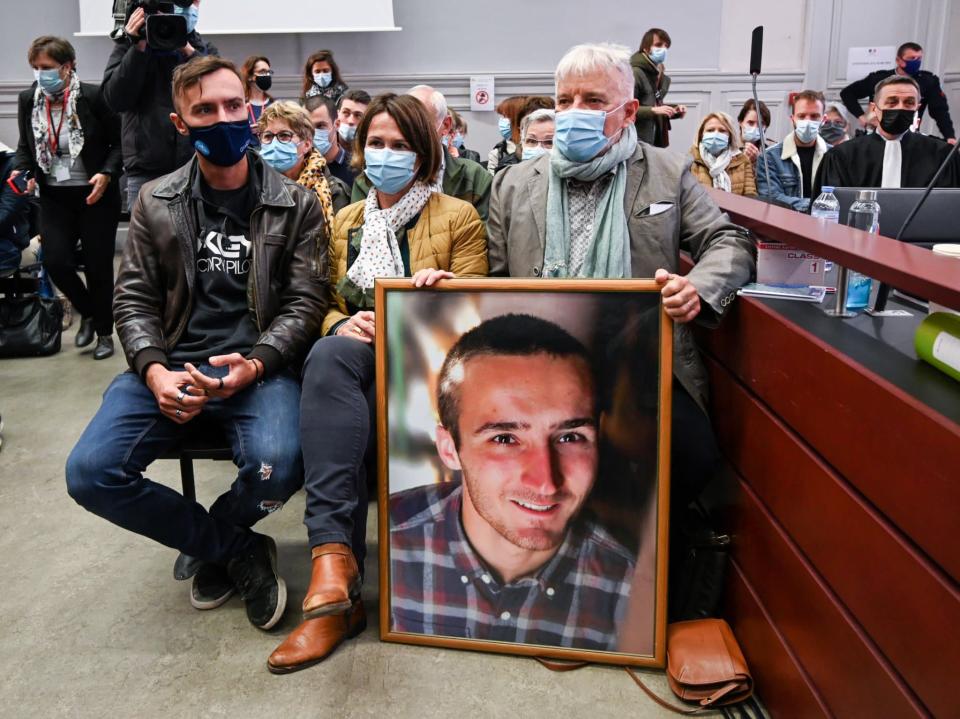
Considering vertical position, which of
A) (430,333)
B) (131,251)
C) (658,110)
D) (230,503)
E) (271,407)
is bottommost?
(230,503)

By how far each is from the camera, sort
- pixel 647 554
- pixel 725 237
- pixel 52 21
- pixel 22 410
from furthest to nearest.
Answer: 1. pixel 52 21
2. pixel 22 410
3. pixel 725 237
4. pixel 647 554

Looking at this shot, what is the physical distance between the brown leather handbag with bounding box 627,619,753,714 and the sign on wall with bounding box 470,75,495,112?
6.78m

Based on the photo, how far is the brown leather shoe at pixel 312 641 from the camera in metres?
1.88

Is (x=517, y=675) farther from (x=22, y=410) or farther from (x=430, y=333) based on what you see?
(x=22, y=410)

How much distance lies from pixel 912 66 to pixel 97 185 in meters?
6.72

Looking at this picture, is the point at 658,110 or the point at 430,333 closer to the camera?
the point at 430,333

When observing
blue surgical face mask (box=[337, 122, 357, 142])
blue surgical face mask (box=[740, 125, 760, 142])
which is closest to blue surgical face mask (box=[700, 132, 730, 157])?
blue surgical face mask (box=[740, 125, 760, 142])

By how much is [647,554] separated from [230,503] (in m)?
1.00

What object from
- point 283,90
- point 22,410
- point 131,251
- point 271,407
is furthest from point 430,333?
point 283,90

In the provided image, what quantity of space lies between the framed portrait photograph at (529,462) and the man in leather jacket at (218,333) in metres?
0.33

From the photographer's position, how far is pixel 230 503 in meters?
2.08

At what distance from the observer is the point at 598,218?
2.07 meters

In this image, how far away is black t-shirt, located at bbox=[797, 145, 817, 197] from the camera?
559 centimetres

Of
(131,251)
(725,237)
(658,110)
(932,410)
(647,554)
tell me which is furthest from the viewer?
(658,110)
